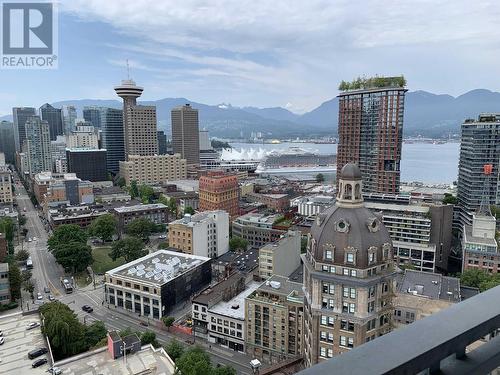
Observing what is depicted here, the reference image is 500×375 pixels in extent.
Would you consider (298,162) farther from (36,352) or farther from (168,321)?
(36,352)

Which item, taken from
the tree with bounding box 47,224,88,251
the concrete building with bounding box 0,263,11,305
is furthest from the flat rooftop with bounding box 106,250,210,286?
the tree with bounding box 47,224,88,251

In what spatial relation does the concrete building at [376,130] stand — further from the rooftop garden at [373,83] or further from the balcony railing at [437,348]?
the balcony railing at [437,348]

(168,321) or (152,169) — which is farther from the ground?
(152,169)

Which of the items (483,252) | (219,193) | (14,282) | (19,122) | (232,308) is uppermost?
(19,122)

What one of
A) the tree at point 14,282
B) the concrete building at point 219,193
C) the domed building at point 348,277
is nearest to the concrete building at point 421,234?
the concrete building at point 219,193

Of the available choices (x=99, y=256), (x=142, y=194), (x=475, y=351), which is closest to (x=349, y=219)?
(x=475, y=351)

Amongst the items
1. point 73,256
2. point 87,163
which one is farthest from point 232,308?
point 87,163

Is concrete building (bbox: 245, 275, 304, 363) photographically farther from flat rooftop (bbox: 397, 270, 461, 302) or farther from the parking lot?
the parking lot
